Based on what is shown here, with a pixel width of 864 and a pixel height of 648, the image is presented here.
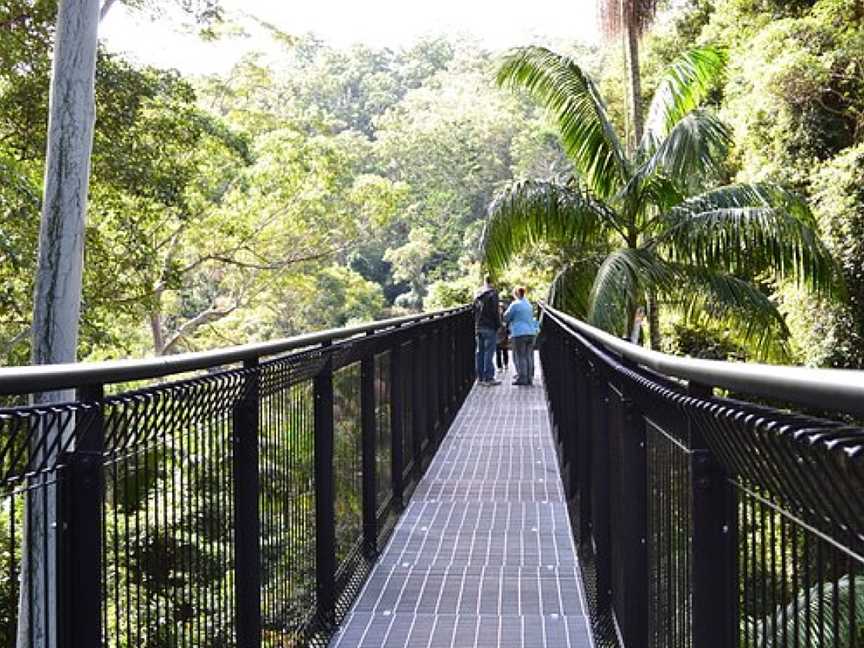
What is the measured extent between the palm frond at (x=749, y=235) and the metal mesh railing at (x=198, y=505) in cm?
905

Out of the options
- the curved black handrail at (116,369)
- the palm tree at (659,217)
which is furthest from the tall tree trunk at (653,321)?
the curved black handrail at (116,369)

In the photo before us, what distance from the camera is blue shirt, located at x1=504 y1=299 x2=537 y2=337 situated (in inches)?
672

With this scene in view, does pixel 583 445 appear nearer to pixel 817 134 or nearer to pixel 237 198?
pixel 817 134

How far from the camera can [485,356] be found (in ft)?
60.6

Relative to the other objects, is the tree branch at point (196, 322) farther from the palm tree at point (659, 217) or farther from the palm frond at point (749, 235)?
the palm frond at point (749, 235)

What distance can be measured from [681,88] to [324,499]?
1339 cm

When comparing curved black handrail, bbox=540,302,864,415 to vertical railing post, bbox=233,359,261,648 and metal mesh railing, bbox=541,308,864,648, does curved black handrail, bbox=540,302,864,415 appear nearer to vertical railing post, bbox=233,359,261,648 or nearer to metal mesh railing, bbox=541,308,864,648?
metal mesh railing, bbox=541,308,864,648

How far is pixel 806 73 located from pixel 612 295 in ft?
20.9

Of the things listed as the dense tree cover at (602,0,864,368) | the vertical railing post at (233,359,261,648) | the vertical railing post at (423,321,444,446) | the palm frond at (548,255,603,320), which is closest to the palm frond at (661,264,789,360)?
the palm frond at (548,255,603,320)

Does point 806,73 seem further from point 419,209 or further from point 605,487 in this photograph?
point 419,209

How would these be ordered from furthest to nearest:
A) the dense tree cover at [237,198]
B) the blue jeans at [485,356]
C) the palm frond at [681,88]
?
1. the blue jeans at [485,356]
2. the dense tree cover at [237,198]
3. the palm frond at [681,88]

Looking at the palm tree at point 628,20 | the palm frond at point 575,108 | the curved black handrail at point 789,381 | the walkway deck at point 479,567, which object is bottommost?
the walkway deck at point 479,567

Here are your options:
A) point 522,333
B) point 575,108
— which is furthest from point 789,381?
point 522,333

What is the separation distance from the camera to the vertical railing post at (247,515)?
351cm
